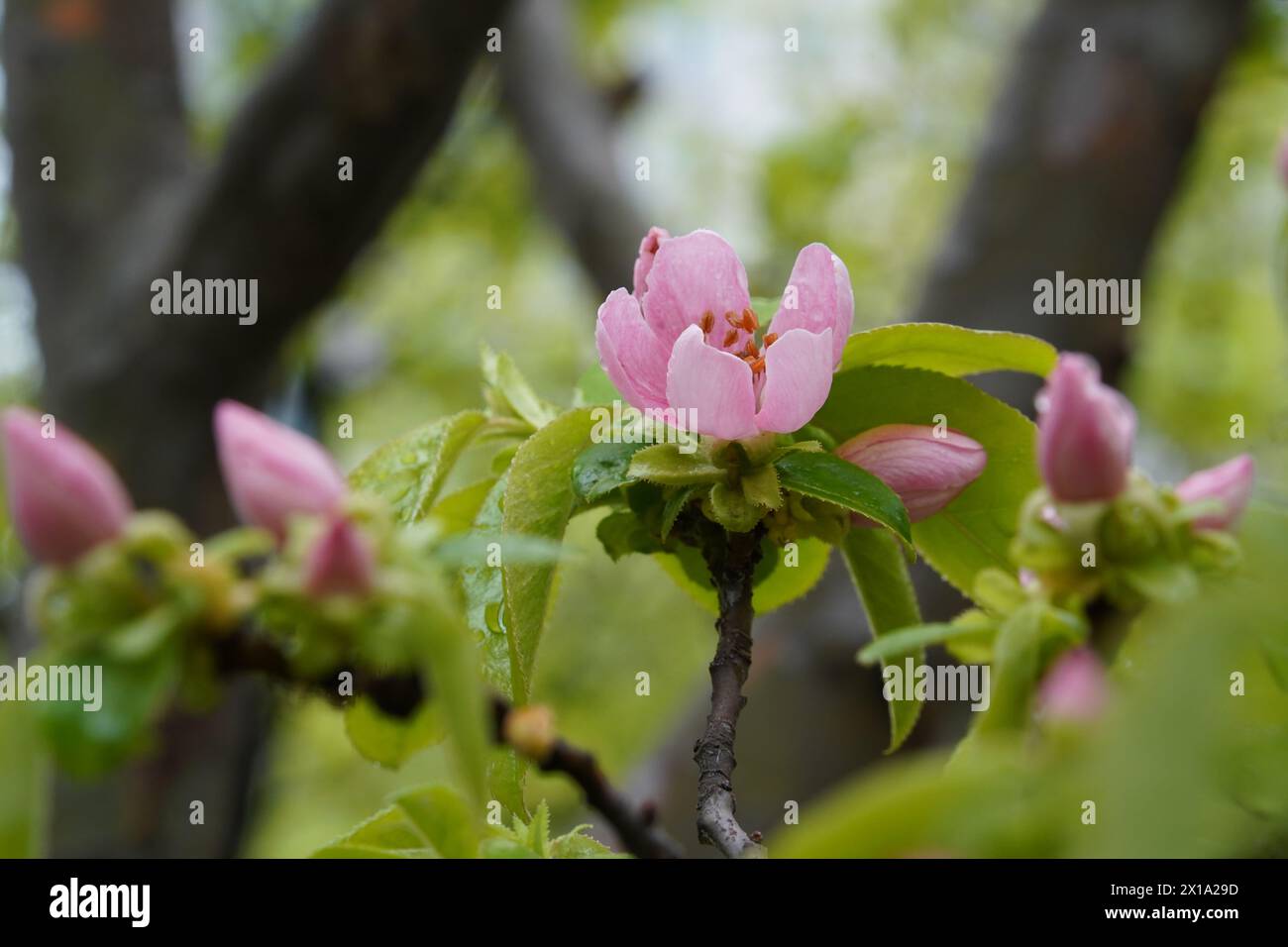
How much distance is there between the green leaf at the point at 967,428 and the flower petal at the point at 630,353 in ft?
0.32

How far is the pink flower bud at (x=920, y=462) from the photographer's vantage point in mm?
553

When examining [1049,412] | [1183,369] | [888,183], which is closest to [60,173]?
[1049,412]

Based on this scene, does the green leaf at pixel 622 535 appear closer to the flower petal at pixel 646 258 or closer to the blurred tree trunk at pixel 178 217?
the flower petal at pixel 646 258

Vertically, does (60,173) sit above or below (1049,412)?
above

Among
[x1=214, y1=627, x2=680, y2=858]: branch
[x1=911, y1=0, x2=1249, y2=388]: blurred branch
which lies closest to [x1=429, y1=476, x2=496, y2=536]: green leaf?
[x1=214, y1=627, x2=680, y2=858]: branch

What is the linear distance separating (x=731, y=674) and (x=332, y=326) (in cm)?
569

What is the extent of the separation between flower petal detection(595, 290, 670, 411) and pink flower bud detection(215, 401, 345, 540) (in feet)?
0.66

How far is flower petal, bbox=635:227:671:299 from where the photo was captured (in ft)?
A: 2.01

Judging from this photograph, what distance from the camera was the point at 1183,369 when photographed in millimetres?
6148

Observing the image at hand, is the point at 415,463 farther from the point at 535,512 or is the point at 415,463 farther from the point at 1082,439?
the point at 1082,439

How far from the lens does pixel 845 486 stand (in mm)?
522

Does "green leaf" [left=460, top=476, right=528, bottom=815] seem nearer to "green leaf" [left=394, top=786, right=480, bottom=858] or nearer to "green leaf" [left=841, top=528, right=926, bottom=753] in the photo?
"green leaf" [left=394, top=786, right=480, bottom=858]

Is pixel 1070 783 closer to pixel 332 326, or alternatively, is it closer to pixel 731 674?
pixel 731 674
